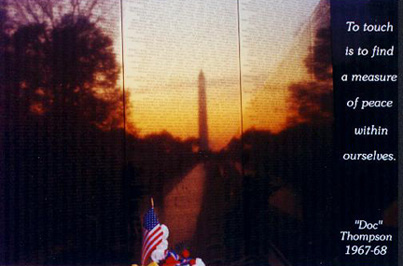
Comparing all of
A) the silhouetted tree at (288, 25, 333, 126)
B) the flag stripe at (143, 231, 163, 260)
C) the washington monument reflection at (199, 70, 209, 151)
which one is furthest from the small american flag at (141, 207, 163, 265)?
the silhouetted tree at (288, 25, 333, 126)

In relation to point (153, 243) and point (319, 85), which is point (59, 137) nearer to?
point (153, 243)

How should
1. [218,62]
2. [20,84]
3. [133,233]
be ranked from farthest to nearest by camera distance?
[218,62] < [133,233] < [20,84]

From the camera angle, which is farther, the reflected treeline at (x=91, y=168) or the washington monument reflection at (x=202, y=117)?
the washington monument reflection at (x=202, y=117)

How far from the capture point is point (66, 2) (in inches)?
153

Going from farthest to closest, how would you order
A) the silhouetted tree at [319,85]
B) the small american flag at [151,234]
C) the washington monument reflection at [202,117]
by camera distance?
the silhouetted tree at [319,85] < the washington monument reflection at [202,117] < the small american flag at [151,234]

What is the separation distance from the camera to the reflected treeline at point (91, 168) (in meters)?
3.80

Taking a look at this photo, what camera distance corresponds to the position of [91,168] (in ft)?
13.0

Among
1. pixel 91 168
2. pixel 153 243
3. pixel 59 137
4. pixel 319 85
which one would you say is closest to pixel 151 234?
pixel 153 243

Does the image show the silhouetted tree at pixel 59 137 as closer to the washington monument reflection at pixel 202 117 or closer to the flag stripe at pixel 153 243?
the flag stripe at pixel 153 243

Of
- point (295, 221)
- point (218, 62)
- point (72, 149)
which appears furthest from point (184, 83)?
point (295, 221)

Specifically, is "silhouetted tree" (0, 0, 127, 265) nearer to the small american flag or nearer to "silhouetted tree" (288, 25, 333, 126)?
the small american flag

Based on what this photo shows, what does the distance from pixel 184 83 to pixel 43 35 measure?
1.35 m

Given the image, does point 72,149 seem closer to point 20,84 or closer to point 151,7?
point 20,84

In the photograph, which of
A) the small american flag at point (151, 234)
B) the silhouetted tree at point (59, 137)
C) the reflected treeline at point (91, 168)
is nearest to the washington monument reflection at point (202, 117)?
the reflected treeline at point (91, 168)
